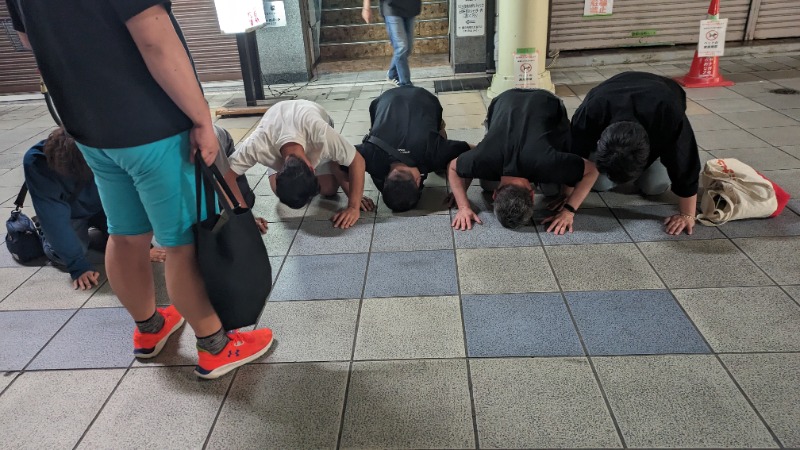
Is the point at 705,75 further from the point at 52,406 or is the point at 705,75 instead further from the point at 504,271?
the point at 52,406

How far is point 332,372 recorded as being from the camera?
2.12 meters

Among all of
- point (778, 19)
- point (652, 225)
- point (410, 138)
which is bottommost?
point (652, 225)

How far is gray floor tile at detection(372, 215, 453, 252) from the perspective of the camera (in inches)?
119

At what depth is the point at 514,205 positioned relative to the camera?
9.60ft

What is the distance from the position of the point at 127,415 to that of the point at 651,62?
736cm

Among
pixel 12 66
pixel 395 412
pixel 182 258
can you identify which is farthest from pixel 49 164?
pixel 12 66

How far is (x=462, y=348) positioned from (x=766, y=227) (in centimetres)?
199

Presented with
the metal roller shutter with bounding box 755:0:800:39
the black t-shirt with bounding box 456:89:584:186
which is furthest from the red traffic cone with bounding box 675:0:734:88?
the black t-shirt with bounding box 456:89:584:186

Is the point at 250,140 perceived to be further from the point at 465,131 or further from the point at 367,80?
the point at 367,80

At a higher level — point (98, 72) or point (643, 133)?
point (98, 72)

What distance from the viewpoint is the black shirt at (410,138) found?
3463 mm

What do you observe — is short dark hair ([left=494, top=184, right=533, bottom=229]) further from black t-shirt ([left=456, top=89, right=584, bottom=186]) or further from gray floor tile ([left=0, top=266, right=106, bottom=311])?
gray floor tile ([left=0, top=266, right=106, bottom=311])

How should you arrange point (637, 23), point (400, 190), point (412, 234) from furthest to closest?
1. point (637, 23)
2. point (400, 190)
3. point (412, 234)

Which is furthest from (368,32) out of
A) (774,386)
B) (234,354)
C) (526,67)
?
(774,386)
